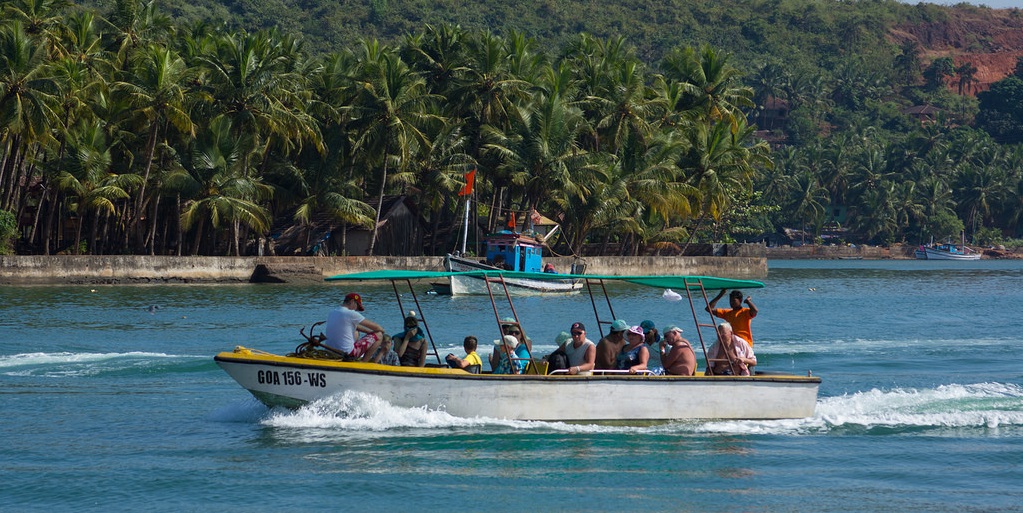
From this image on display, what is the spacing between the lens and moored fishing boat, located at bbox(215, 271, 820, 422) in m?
15.1

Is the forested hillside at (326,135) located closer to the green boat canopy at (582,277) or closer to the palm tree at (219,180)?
the palm tree at (219,180)

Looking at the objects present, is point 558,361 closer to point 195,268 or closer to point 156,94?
point 156,94

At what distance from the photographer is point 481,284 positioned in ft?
154

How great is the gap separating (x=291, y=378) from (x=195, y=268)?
116 feet

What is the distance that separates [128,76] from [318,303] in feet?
53.8

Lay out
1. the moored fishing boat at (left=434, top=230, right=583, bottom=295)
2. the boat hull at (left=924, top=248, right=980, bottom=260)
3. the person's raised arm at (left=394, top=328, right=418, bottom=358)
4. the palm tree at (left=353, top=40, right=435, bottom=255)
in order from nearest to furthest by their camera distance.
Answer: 1. the person's raised arm at (left=394, top=328, right=418, bottom=358)
2. the moored fishing boat at (left=434, top=230, right=583, bottom=295)
3. the palm tree at (left=353, top=40, right=435, bottom=255)
4. the boat hull at (left=924, top=248, right=980, bottom=260)

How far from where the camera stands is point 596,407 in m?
15.7

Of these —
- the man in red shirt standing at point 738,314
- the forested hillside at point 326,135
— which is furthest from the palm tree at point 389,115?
the man in red shirt standing at point 738,314

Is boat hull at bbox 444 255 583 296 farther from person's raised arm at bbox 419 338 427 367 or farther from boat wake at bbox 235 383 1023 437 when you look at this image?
person's raised arm at bbox 419 338 427 367

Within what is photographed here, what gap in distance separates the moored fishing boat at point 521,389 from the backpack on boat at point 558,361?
137mm

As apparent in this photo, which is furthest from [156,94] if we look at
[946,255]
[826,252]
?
[946,255]

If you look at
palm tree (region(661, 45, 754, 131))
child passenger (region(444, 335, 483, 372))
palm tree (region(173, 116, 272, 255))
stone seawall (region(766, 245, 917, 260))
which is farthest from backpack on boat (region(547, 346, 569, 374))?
stone seawall (region(766, 245, 917, 260))

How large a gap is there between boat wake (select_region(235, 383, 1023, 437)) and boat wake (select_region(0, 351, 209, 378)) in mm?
6750

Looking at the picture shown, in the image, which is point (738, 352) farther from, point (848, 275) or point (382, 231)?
point (848, 275)
